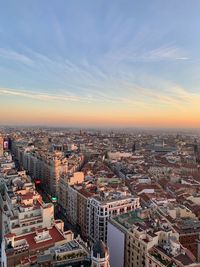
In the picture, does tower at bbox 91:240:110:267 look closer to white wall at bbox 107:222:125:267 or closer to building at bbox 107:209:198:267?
building at bbox 107:209:198:267

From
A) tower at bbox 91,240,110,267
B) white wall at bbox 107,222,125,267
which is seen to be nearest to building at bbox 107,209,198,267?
white wall at bbox 107,222,125,267

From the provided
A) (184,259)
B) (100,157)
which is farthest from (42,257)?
(100,157)

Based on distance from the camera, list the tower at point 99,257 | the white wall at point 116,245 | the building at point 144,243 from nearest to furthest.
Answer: the tower at point 99,257 → the building at point 144,243 → the white wall at point 116,245

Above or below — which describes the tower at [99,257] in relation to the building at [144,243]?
above

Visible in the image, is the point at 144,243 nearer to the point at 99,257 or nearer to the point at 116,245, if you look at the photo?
the point at 116,245

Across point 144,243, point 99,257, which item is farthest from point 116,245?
point 99,257

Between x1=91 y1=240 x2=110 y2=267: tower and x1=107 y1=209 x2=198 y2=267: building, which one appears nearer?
x1=91 y1=240 x2=110 y2=267: tower

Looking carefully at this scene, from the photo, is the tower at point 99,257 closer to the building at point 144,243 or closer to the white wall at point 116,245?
the building at point 144,243

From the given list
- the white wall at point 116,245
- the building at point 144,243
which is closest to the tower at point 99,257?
the building at point 144,243
